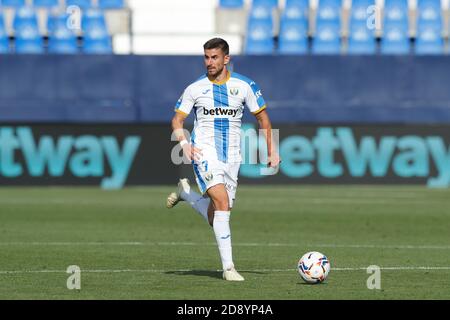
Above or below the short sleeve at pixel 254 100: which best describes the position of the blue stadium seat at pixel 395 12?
above

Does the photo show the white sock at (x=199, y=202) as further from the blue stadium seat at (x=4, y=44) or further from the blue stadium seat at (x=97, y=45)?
the blue stadium seat at (x=4, y=44)

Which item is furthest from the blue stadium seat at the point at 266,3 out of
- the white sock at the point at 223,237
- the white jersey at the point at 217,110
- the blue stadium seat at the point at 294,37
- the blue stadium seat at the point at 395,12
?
the white sock at the point at 223,237

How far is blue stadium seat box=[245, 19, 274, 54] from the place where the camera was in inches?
1176

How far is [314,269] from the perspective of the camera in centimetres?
1066

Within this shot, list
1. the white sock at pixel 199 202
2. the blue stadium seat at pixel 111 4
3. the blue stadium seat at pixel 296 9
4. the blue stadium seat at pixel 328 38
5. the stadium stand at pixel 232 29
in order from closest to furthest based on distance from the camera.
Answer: the white sock at pixel 199 202
the stadium stand at pixel 232 29
the blue stadium seat at pixel 328 38
the blue stadium seat at pixel 296 9
the blue stadium seat at pixel 111 4

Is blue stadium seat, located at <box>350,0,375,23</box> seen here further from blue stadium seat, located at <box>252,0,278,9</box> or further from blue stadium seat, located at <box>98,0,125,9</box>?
blue stadium seat, located at <box>98,0,125,9</box>

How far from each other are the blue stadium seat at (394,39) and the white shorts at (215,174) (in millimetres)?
18915

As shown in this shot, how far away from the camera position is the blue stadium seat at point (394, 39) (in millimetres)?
29750

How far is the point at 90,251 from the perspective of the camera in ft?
46.3

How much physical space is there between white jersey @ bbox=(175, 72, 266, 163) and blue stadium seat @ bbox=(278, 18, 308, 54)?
18392mm

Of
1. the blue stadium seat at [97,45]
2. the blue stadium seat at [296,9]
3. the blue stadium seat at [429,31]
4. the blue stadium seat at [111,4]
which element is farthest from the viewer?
the blue stadium seat at [111,4]

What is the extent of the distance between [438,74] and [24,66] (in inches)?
406

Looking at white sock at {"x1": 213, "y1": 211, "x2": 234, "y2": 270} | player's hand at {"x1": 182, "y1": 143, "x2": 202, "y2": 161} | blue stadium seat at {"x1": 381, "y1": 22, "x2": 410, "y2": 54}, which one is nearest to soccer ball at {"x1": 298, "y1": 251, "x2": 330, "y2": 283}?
white sock at {"x1": 213, "y1": 211, "x2": 234, "y2": 270}
